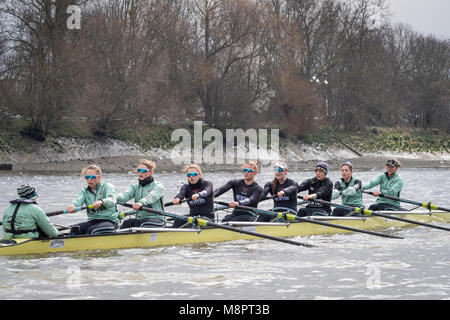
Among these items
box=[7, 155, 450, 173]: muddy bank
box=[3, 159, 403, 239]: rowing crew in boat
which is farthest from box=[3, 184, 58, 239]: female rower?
box=[7, 155, 450, 173]: muddy bank

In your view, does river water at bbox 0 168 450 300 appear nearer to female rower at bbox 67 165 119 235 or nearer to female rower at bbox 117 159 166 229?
female rower at bbox 67 165 119 235

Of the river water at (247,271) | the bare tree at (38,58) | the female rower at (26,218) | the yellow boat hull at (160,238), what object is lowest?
the river water at (247,271)

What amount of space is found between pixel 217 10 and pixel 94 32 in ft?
35.1

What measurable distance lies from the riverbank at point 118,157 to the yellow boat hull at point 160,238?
2279cm

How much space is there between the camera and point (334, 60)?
180 feet

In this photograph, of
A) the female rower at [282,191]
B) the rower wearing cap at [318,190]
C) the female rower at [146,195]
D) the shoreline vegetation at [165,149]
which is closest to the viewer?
the female rower at [146,195]

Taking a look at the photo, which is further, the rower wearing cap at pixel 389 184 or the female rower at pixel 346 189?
the rower wearing cap at pixel 389 184

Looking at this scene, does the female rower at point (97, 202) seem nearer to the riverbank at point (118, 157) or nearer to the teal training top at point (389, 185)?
the teal training top at point (389, 185)

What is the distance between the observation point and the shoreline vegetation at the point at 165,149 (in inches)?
1458

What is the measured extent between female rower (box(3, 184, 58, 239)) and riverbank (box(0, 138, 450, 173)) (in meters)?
24.1

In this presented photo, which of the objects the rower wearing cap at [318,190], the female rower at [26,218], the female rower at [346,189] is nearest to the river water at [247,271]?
the female rower at [26,218]

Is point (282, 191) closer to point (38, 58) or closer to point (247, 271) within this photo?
point (247, 271)

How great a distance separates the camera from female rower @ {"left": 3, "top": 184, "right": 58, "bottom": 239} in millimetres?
11484
